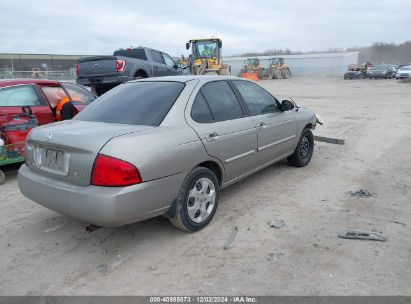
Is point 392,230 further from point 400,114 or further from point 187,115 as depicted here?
point 400,114

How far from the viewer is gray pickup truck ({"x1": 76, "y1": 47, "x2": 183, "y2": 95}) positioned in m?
11.9

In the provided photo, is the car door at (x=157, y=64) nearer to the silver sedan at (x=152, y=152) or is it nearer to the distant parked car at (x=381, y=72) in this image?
the silver sedan at (x=152, y=152)

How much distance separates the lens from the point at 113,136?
125 inches

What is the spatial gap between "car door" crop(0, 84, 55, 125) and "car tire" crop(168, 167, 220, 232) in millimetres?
3963

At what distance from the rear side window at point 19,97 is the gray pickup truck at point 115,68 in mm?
5646

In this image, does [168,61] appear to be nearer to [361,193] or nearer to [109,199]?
[361,193]

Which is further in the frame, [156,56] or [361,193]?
[156,56]

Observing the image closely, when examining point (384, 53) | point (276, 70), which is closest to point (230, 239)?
point (276, 70)

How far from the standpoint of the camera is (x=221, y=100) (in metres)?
4.28

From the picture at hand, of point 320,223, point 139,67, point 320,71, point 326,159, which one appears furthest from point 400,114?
point 320,71

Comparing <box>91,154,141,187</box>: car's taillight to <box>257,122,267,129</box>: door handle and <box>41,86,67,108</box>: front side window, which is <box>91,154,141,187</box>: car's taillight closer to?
<box>257,122,267,129</box>: door handle

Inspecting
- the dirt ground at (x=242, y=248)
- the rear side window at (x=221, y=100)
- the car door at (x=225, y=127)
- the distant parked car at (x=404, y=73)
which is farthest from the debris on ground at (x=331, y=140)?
the distant parked car at (x=404, y=73)

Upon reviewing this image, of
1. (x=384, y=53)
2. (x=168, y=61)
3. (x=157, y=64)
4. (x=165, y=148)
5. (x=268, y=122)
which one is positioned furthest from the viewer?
(x=384, y=53)

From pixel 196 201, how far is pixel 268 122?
1.72 metres
